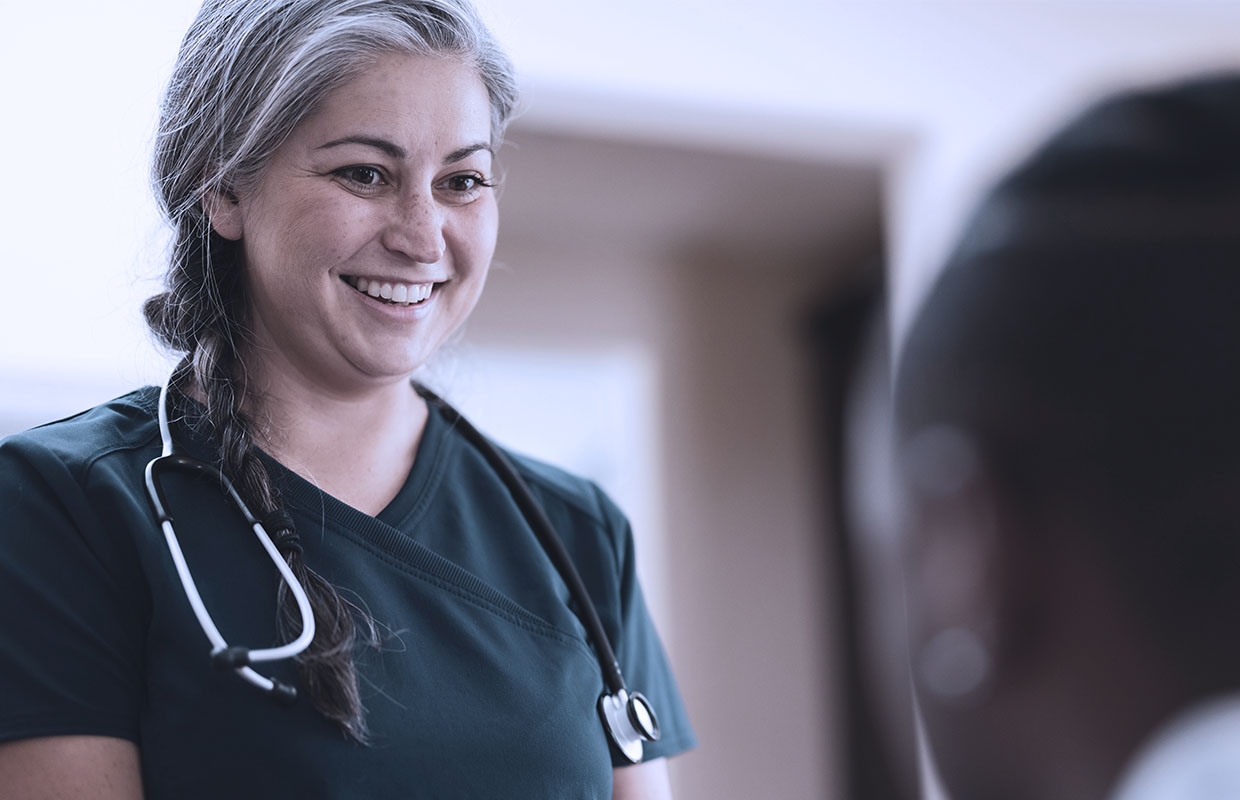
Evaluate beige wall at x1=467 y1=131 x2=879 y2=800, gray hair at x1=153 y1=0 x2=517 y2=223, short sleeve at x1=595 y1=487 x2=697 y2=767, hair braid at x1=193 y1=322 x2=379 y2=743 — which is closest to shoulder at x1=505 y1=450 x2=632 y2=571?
short sleeve at x1=595 y1=487 x2=697 y2=767

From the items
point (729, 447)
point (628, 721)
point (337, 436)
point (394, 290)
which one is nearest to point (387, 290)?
point (394, 290)

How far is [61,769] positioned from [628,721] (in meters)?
0.36

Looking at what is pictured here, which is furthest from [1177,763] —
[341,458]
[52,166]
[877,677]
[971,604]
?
[877,677]

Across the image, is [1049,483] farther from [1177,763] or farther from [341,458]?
[341,458]

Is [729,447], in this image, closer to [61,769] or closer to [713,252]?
[713,252]

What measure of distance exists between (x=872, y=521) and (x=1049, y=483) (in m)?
3.23

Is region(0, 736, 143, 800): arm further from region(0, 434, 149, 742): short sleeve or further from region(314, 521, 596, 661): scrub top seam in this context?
region(314, 521, 596, 661): scrub top seam

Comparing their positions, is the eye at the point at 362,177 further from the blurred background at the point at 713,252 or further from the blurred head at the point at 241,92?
the blurred background at the point at 713,252

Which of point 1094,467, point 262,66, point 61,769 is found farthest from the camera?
point 262,66

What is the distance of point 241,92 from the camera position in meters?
0.80

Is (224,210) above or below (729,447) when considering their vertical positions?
below

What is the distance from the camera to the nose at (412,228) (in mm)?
811

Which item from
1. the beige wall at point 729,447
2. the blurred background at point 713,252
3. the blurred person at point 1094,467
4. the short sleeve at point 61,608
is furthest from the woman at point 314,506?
the beige wall at point 729,447

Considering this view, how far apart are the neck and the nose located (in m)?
0.12
